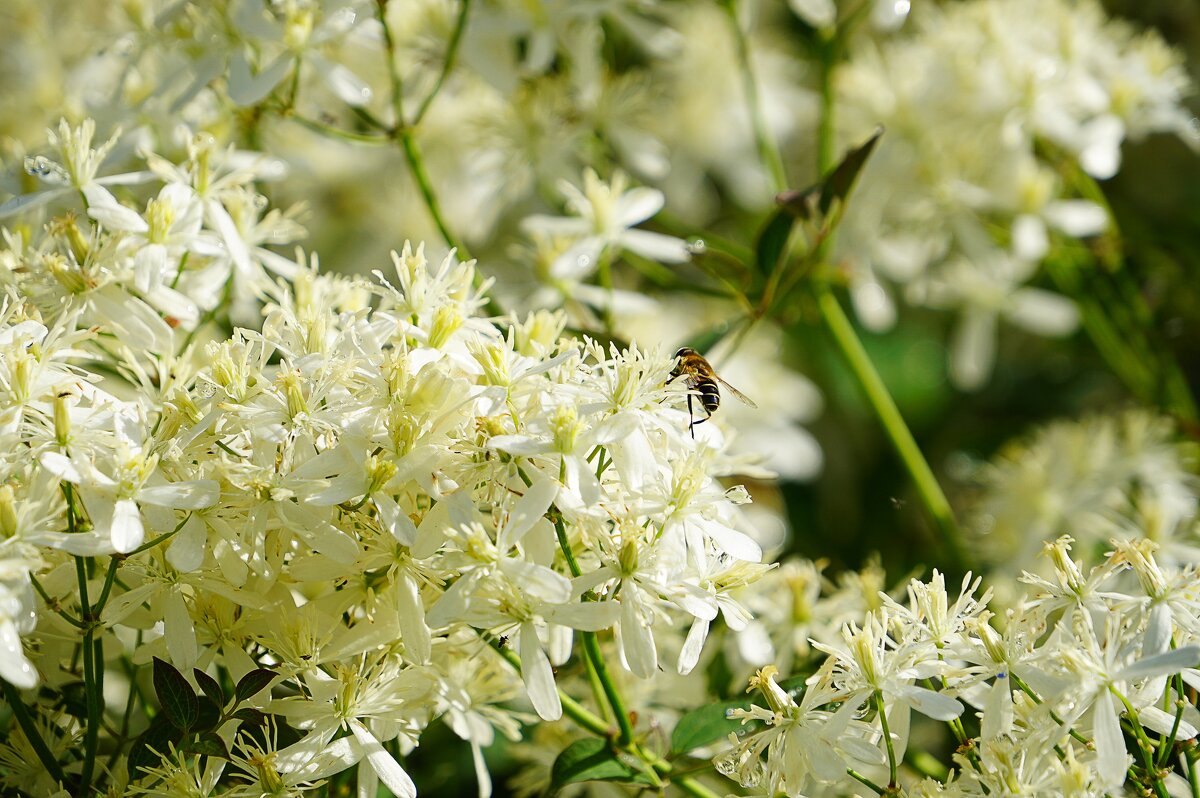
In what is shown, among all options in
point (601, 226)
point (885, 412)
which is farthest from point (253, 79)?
point (885, 412)

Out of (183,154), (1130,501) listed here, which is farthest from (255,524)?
(1130,501)

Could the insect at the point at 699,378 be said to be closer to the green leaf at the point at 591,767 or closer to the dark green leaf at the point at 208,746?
the green leaf at the point at 591,767

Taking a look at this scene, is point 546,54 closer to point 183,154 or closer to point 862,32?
point 183,154

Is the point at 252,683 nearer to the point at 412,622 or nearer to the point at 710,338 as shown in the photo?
the point at 412,622

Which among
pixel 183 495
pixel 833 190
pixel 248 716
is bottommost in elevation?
pixel 248 716

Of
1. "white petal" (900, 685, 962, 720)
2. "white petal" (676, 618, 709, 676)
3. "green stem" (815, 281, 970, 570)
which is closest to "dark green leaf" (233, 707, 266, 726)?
"white petal" (676, 618, 709, 676)

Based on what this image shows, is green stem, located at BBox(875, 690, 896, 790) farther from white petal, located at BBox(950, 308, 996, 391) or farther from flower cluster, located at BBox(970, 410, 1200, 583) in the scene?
white petal, located at BBox(950, 308, 996, 391)

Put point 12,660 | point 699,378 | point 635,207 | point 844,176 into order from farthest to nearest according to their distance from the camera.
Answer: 1. point 635,207
2. point 844,176
3. point 699,378
4. point 12,660

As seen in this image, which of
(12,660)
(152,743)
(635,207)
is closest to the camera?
(12,660)
